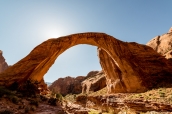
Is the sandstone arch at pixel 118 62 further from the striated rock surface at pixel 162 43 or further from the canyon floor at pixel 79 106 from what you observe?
the striated rock surface at pixel 162 43

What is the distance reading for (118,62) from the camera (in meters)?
23.4

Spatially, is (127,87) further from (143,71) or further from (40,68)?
(40,68)

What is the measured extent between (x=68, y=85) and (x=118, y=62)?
39.5 m

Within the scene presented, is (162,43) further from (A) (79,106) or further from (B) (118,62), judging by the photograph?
(A) (79,106)

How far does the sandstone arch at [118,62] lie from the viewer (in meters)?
19.3

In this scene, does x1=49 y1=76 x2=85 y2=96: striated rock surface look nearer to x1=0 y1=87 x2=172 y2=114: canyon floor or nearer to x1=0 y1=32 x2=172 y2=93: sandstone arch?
x1=0 y1=32 x2=172 y2=93: sandstone arch

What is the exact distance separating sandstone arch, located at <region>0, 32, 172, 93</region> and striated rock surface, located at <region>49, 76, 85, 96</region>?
107 ft

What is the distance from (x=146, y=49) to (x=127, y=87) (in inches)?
290

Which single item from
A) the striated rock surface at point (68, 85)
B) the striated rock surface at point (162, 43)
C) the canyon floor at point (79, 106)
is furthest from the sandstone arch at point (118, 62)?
the striated rock surface at point (68, 85)

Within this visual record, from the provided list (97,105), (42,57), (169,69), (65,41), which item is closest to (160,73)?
(169,69)

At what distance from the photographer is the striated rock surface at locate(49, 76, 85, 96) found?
56169 mm

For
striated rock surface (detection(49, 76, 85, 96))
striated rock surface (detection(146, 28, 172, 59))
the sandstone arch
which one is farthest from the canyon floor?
striated rock surface (detection(49, 76, 85, 96))

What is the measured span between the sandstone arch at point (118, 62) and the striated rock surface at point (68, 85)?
32507 millimetres

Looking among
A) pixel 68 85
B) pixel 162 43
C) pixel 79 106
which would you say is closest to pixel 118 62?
pixel 79 106
